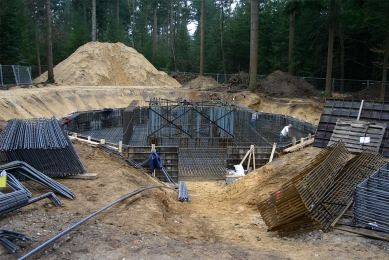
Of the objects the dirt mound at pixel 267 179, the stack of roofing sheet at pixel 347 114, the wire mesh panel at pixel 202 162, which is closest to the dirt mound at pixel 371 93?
the stack of roofing sheet at pixel 347 114

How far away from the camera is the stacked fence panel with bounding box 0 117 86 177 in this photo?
7.01 m

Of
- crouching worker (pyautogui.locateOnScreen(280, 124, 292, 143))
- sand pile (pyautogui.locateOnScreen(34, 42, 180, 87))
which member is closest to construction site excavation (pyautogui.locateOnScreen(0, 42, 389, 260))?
crouching worker (pyautogui.locateOnScreen(280, 124, 292, 143))

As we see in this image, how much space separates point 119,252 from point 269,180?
19.7ft

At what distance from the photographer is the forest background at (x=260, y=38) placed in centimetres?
2495

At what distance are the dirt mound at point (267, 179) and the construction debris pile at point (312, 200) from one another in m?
1.80

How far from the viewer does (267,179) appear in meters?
9.86

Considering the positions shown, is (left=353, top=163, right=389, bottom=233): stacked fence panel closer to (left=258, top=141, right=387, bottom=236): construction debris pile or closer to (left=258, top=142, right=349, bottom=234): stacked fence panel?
(left=258, top=141, right=387, bottom=236): construction debris pile

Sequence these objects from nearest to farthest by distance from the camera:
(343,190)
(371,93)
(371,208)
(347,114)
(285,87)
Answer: (371,208) → (343,190) → (347,114) → (371,93) → (285,87)

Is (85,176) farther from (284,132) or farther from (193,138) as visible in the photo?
(284,132)

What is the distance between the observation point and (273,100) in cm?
2434

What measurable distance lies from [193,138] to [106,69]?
20004 mm

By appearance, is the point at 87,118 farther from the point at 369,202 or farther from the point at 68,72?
the point at 369,202

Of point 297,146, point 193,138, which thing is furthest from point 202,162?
point 297,146

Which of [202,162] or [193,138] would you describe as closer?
[202,162]
